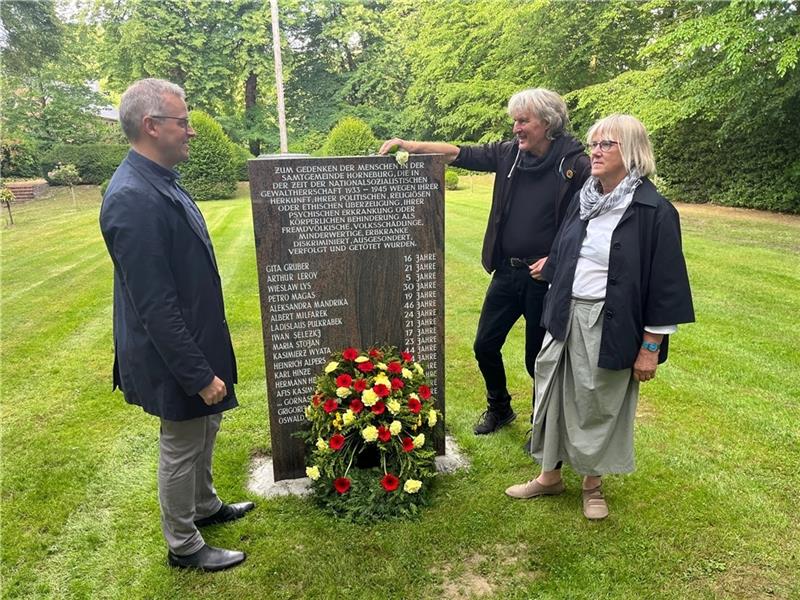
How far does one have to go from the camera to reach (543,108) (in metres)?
3.26

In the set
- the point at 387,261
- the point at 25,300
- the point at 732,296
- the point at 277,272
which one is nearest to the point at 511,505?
the point at 387,261

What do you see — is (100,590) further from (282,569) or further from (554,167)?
Answer: (554,167)

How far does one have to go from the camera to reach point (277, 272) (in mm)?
3203

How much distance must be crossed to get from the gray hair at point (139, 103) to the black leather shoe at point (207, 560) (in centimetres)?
196

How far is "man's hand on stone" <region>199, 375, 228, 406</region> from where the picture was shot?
2.42 m

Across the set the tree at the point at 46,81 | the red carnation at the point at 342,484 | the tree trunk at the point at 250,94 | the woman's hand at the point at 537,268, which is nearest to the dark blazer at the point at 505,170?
the woman's hand at the point at 537,268

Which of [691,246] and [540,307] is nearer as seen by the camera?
[540,307]

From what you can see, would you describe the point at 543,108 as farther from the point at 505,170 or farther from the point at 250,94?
the point at 250,94

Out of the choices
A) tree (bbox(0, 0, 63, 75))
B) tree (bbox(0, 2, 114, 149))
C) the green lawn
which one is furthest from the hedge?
the green lawn

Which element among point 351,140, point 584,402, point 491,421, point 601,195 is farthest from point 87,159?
point 584,402

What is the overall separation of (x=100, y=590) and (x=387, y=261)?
2.19 m

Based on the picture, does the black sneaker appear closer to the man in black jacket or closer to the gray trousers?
the man in black jacket

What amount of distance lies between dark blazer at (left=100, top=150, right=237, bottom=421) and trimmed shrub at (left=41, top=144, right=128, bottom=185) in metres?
23.9

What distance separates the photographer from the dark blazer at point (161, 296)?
2.22 meters
